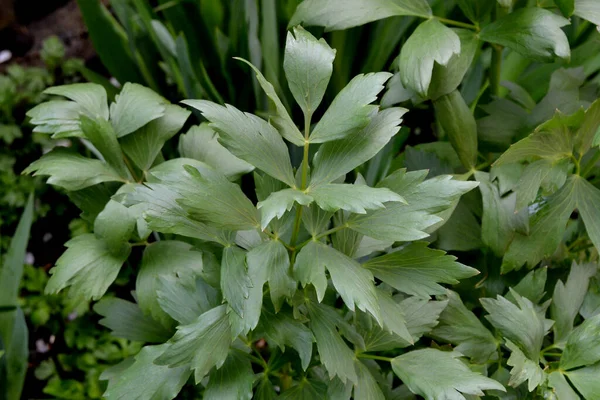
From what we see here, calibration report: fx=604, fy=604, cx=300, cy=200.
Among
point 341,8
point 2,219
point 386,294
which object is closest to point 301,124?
point 341,8

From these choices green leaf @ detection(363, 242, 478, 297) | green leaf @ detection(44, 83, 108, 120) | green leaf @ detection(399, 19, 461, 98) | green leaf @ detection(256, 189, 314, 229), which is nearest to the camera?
green leaf @ detection(256, 189, 314, 229)

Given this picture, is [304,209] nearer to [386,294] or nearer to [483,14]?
[386,294]

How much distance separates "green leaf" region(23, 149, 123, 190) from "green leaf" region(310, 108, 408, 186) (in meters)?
0.35

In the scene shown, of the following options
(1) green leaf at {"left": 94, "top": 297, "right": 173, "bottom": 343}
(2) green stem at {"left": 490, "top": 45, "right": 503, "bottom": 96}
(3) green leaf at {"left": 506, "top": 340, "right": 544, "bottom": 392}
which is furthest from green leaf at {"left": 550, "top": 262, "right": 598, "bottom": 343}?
(1) green leaf at {"left": 94, "top": 297, "right": 173, "bottom": 343}

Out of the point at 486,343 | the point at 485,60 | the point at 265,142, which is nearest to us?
the point at 265,142

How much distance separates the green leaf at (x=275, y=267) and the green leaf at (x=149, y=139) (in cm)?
33

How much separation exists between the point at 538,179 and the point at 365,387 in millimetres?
355

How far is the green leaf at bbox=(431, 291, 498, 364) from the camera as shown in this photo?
2.75 feet

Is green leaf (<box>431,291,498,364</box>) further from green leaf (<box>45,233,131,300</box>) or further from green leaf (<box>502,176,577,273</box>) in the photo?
green leaf (<box>45,233,131,300</box>)

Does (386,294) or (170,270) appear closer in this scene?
(386,294)

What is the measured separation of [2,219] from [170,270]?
0.95m

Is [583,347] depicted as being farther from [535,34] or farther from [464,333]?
[535,34]

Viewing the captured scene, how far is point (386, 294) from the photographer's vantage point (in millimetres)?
729

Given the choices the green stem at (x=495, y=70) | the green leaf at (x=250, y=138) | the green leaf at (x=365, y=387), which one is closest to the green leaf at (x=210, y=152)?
the green leaf at (x=250, y=138)
